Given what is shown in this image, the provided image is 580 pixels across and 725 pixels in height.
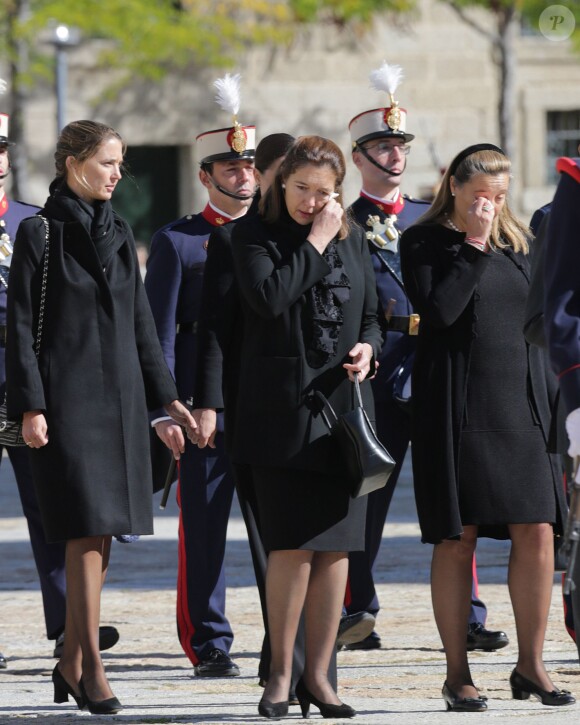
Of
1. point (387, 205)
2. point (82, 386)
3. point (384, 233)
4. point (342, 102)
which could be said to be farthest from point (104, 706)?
point (342, 102)

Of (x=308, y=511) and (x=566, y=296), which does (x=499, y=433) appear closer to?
(x=308, y=511)

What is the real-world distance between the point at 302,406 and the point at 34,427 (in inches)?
35.3

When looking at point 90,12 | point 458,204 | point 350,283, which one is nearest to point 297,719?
point 350,283

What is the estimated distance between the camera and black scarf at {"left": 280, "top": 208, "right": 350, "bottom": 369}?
5.73 m

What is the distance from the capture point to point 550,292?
4848 mm

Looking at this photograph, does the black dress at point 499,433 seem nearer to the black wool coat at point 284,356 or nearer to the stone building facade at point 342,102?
the black wool coat at point 284,356

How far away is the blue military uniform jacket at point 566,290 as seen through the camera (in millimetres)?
4789

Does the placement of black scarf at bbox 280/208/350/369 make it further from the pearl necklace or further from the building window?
the building window

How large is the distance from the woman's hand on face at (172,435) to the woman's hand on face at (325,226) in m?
1.37

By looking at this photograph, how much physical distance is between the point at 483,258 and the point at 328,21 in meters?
19.4

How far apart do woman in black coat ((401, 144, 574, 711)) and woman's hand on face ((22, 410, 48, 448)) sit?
123 centimetres

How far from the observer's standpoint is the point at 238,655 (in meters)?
7.21

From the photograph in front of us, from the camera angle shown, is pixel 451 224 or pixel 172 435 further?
pixel 172 435

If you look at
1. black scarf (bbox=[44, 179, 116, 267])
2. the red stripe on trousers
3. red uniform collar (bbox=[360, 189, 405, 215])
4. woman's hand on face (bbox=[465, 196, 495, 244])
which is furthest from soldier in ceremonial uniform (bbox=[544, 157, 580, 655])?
red uniform collar (bbox=[360, 189, 405, 215])
